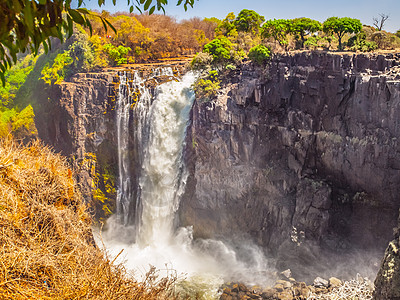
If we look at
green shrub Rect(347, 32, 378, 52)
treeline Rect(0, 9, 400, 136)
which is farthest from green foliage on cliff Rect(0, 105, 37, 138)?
green shrub Rect(347, 32, 378, 52)

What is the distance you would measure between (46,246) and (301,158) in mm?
11872

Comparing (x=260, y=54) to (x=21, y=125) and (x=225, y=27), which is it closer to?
(x=225, y=27)

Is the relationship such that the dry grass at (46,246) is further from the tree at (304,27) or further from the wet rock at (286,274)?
the tree at (304,27)

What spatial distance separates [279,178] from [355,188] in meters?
3.32

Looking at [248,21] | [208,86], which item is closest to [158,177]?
[208,86]

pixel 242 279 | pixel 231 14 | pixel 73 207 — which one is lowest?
pixel 242 279

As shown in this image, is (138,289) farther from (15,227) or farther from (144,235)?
(144,235)

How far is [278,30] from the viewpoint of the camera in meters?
17.8

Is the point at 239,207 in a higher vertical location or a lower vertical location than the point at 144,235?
higher

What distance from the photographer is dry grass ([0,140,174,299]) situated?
18.3 ft

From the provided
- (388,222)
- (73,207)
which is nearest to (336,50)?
(388,222)

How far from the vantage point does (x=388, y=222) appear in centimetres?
1386

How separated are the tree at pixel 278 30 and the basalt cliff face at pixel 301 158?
7.94 feet

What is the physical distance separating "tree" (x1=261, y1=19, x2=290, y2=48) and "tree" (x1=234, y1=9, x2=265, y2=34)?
3603mm
